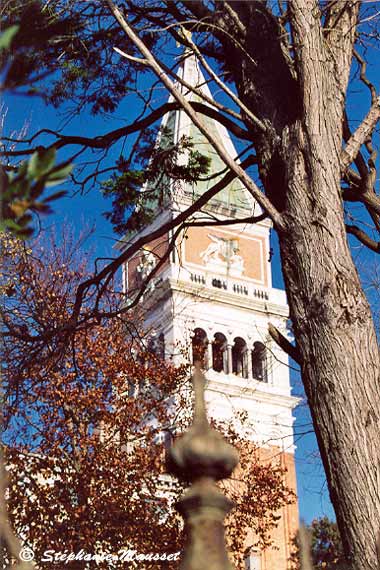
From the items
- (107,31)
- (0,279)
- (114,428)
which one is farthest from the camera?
(114,428)

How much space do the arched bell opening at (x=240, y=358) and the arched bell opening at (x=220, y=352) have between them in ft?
2.48

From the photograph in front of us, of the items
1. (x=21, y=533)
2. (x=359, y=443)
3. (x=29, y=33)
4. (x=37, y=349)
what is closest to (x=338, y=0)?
(x=359, y=443)

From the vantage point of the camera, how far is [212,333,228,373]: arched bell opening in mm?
43500

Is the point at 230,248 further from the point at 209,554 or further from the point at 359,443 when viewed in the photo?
the point at 209,554

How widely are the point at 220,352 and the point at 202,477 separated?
141 feet

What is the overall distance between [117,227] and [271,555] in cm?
3496

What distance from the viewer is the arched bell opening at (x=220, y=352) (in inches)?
1713

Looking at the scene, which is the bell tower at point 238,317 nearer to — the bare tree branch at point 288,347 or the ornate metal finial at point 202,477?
the bare tree branch at point 288,347

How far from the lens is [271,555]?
40156mm

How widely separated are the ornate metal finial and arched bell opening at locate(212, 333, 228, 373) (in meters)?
42.1

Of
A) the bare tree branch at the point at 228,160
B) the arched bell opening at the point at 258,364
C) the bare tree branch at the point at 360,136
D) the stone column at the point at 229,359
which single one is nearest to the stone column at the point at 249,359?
the arched bell opening at the point at 258,364

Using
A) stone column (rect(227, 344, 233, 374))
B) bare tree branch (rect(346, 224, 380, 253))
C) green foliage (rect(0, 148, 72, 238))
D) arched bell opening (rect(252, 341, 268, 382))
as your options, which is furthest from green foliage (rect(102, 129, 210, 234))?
arched bell opening (rect(252, 341, 268, 382))

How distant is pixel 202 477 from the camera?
129 centimetres

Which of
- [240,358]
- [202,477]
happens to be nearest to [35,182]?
[202,477]
